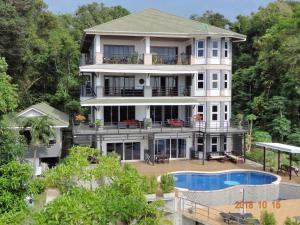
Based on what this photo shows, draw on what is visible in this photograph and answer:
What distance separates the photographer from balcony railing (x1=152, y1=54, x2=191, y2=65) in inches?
1339

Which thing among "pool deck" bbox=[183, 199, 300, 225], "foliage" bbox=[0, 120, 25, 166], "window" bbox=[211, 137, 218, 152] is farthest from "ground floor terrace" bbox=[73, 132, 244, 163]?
"foliage" bbox=[0, 120, 25, 166]

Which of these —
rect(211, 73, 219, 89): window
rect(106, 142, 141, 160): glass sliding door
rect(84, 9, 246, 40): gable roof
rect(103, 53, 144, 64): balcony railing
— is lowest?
rect(106, 142, 141, 160): glass sliding door

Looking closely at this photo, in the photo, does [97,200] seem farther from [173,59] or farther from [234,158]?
[173,59]

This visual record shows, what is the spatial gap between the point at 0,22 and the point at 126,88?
13206 millimetres

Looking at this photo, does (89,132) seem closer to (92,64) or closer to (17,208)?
(92,64)

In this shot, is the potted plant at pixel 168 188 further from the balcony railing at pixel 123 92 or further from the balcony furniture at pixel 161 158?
the balcony railing at pixel 123 92

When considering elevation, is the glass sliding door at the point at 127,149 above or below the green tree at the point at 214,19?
below

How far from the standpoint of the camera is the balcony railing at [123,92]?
109 ft

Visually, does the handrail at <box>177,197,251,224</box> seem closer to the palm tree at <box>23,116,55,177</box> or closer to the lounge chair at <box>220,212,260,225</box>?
the lounge chair at <box>220,212,260,225</box>

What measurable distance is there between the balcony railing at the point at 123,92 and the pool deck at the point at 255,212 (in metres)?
14.9

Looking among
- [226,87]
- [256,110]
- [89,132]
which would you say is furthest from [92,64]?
[256,110]

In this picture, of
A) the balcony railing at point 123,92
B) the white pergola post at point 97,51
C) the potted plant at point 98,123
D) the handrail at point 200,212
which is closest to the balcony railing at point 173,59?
the balcony railing at point 123,92

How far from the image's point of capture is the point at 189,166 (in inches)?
1192

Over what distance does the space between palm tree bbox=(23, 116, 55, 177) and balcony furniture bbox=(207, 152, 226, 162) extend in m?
13.7
